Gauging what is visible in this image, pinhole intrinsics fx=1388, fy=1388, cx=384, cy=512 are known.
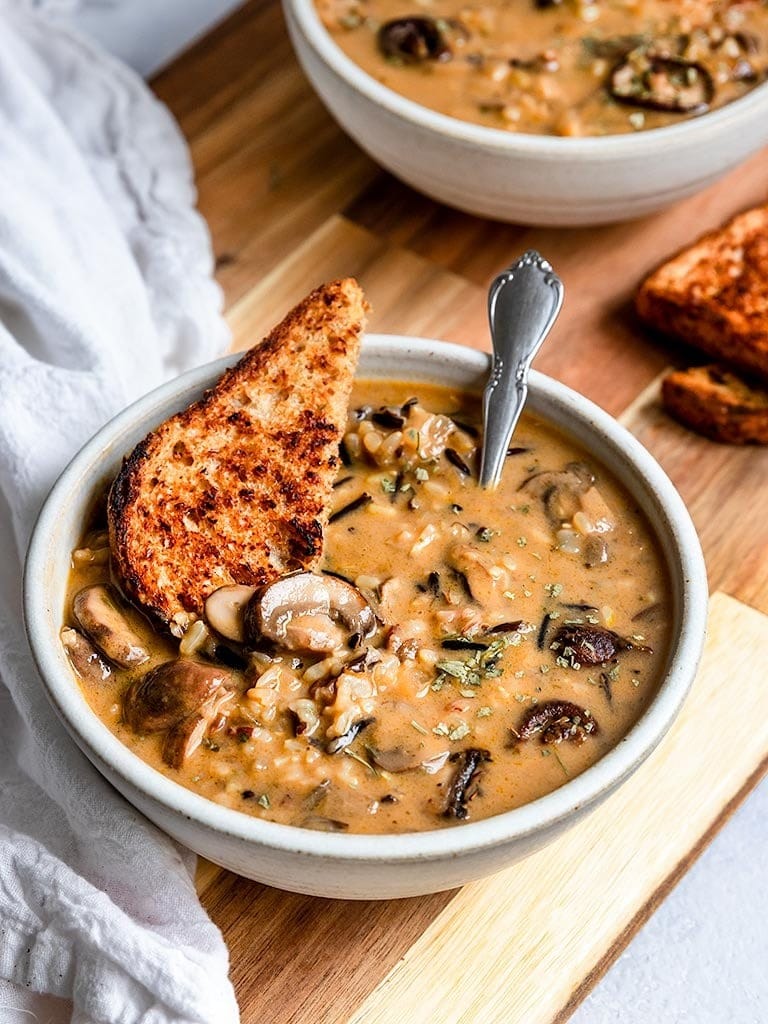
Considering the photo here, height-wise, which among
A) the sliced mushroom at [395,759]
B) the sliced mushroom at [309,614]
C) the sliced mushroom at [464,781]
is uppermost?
the sliced mushroom at [309,614]

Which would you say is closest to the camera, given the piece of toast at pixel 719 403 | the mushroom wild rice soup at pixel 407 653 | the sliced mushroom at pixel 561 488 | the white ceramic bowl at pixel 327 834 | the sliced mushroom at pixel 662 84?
the white ceramic bowl at pixel 327 834

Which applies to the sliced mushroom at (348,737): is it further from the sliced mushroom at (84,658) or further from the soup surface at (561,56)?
the soup surface at (561,56)

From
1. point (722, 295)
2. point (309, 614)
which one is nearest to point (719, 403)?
point (722, 295)

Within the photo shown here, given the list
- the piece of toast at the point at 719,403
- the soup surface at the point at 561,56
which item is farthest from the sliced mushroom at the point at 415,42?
the piece of toast at the point at 719,403

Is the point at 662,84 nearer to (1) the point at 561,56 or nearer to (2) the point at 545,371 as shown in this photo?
(1) the point at 561,56

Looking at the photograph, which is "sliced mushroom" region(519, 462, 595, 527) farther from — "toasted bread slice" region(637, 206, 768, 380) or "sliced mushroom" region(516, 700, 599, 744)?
"toasted bread slice" region(637, 206, 768, 380)

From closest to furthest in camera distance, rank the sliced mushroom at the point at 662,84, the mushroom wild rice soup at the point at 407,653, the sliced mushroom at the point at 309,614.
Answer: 1. the mushroom wild rice soup at the point at 407,653
2. the sliced mushroom at the point at 309,614
3. the sliced mushroom at the point at 662,84

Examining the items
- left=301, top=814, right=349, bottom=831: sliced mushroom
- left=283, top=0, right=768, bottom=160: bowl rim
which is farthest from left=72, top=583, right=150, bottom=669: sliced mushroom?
left=283, top=0, right=768, bottom=160: bowl rim
